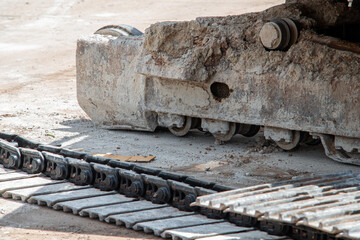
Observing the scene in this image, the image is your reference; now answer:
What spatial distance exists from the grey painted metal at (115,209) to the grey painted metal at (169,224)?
16.5 inches

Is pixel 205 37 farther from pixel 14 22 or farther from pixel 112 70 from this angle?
pixel 14 22

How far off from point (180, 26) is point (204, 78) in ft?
2.67

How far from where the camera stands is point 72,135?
9875mm

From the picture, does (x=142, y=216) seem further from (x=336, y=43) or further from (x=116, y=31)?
(x=116, y=31)

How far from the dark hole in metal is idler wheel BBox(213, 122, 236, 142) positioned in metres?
0.39

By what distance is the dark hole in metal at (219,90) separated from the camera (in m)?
8.89

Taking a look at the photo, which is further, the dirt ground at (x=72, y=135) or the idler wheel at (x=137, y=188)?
the idler wheel at (x=137, y=188)

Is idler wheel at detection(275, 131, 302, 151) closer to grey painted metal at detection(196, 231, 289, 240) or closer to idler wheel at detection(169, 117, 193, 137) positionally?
idler wheel at detection(169, 117, 193, 137)

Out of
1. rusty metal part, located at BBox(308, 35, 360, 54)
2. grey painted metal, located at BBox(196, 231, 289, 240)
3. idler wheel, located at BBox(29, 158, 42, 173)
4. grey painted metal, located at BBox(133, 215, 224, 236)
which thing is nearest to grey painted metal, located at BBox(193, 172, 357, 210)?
grey painted metal, located at BBox(196, 231, 289, 240)

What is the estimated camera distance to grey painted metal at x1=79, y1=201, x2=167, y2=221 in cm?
626

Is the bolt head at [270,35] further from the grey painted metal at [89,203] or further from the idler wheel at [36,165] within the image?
the idler wheel at [36,165]

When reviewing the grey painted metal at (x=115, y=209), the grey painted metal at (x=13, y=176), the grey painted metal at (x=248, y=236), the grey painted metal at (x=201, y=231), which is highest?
the grey painted metal at (x=248, y=236)

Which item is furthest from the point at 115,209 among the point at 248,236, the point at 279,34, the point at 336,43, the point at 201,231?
the point at 336,43

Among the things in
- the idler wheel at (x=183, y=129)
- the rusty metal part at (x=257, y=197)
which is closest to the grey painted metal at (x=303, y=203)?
the rusty metal part at (x=257, y=197)
